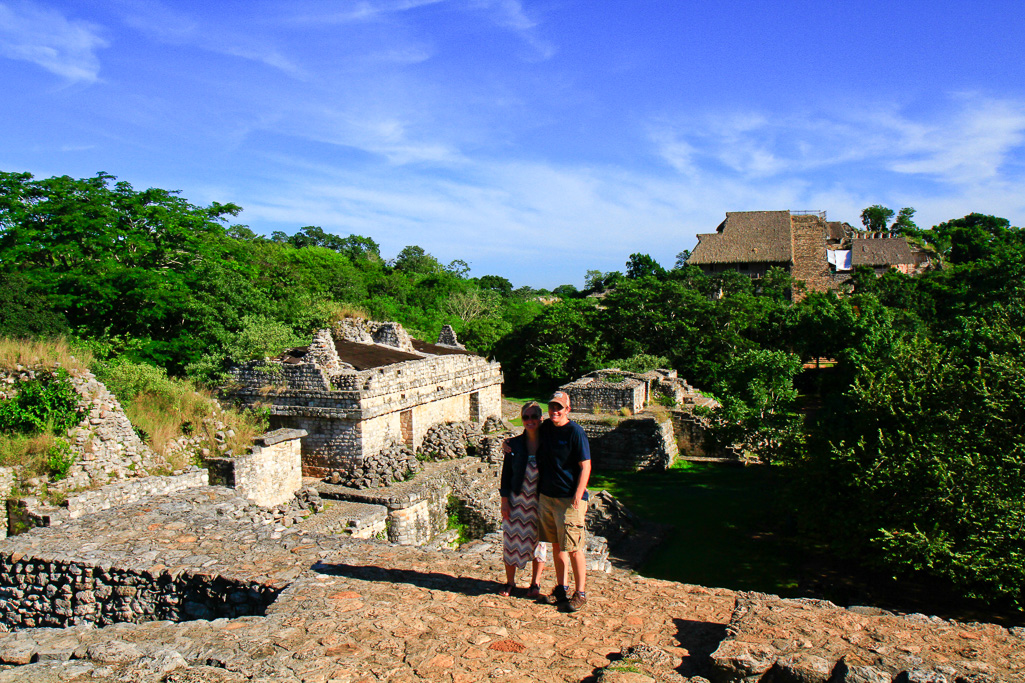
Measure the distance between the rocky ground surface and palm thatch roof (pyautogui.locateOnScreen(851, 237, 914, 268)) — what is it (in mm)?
49918

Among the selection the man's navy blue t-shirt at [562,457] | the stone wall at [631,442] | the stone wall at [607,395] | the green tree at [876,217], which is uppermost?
the green tree at [876,217]

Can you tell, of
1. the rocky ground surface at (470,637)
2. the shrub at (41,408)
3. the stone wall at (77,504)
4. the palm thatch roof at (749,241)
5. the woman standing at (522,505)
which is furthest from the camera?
the palm thatch roof at (749,241)

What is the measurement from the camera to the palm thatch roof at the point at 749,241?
44406 mm

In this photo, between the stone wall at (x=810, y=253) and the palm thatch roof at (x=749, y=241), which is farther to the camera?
the palm thatch roof at (x=749, y=241)

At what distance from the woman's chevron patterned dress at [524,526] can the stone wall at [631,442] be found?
44.9 feet

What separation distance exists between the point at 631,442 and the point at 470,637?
48.5 ft

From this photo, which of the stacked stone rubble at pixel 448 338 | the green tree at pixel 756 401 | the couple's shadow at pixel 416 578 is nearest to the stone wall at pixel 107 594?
the couple's shadow at pixel 416 578

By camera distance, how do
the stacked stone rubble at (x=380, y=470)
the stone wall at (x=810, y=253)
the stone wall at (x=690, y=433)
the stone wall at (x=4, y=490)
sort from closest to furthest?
the stone wall at (x=4, y=490) → the stacked stone rubble at (x=380, y=470) → the stone wall at (x=690, y=433) → the stone wall at (x=810, y=253)

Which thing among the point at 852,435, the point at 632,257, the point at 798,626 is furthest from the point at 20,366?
the point at 632,257

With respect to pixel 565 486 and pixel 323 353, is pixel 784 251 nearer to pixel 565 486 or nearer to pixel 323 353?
pixel 323 353

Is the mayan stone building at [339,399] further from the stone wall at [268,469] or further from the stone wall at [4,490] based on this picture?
the stone wall at [4,490]

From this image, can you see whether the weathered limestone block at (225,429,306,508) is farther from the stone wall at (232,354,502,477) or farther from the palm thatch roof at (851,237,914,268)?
the palm thatch roof at (851,237,914,268)

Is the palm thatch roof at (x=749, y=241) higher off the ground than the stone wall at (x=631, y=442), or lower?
higher

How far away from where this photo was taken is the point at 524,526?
5.54 m
